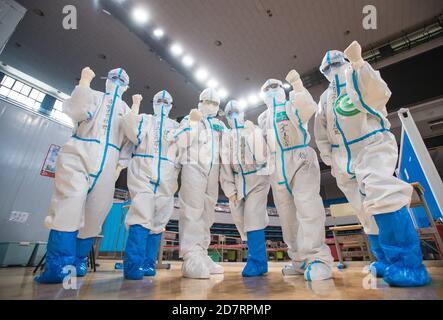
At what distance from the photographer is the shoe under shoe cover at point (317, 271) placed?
4.21 feet

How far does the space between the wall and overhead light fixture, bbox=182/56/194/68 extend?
11.0 feet

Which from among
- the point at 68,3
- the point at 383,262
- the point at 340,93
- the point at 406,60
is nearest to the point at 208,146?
the point at 340,93

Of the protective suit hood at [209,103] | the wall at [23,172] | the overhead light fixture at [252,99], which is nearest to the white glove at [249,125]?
the protective suit hood at [209,103]

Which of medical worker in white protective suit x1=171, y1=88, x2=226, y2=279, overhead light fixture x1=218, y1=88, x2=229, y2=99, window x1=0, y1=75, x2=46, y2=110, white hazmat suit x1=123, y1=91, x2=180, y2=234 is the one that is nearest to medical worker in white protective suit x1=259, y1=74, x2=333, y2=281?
medical worker in white protective suit x1=171, y1=88, x2=226, y2=279

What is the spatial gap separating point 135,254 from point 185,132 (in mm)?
968

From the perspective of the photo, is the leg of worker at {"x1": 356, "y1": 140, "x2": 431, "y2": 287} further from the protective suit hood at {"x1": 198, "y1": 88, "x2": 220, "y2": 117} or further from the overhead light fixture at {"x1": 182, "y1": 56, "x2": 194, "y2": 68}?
the overhead light fixture at {"x1": 182, "y1": 56, "x2": 194, "y2": 68}

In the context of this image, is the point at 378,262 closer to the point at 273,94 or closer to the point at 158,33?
the point at 273,94

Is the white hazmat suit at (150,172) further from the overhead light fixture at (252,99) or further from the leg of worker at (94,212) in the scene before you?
the overhead light fixture at (252,99)

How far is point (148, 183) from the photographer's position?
1675 millimetres

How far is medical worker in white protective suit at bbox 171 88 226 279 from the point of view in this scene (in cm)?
167

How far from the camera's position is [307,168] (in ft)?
5.31

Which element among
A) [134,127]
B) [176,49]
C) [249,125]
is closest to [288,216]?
[249,125]
